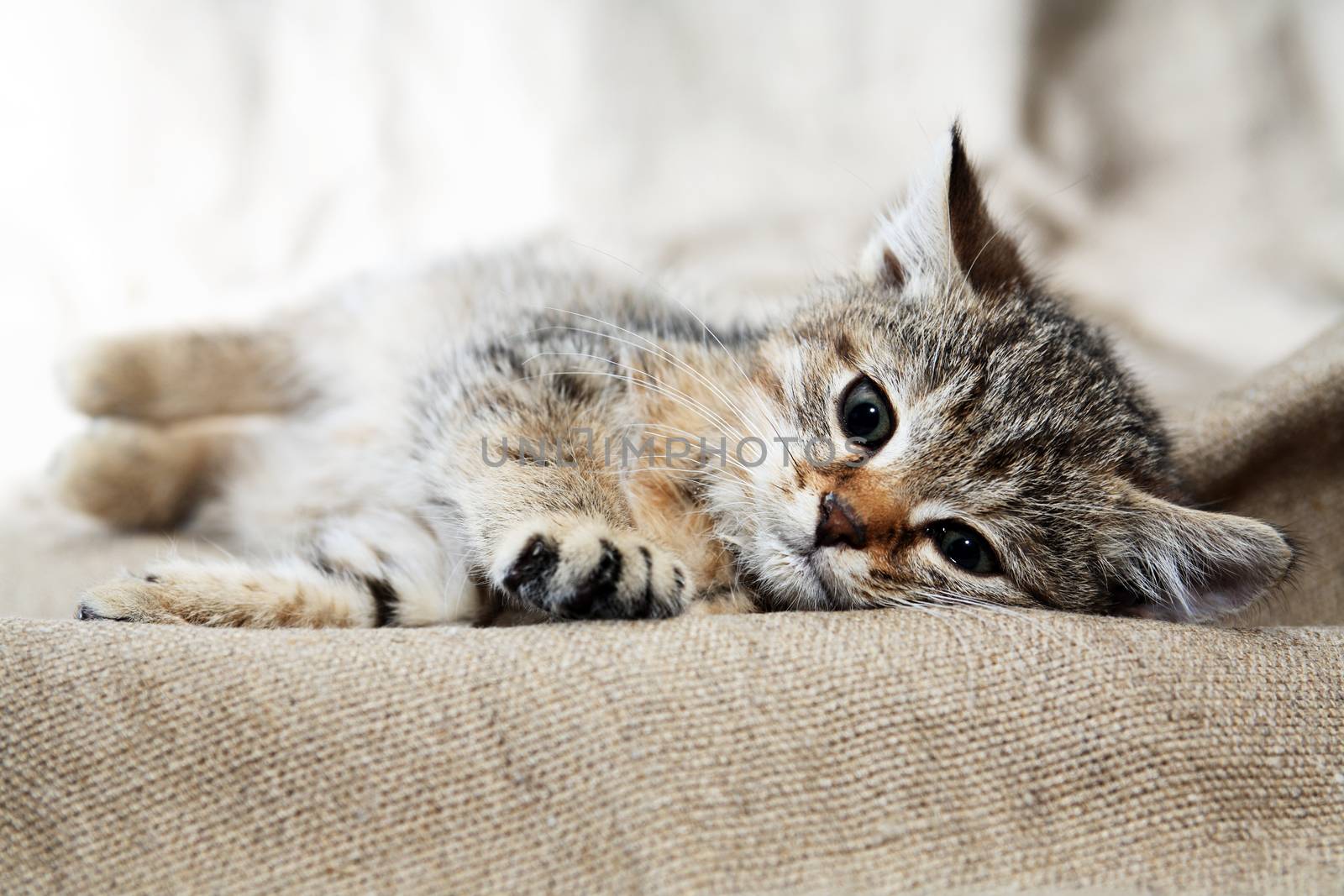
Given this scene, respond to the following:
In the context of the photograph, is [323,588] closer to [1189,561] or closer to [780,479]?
[780,479]

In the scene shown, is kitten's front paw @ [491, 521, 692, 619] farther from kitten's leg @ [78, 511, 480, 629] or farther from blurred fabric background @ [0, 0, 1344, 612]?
blurred fabric background @ [0, 0, 1344, 612]

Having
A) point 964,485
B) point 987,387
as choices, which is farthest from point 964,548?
point 987,387

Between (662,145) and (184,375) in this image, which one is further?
(662,145)

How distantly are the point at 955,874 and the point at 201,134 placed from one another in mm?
2520

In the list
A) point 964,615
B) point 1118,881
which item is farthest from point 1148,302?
point 1118,881

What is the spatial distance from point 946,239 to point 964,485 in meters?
0.40

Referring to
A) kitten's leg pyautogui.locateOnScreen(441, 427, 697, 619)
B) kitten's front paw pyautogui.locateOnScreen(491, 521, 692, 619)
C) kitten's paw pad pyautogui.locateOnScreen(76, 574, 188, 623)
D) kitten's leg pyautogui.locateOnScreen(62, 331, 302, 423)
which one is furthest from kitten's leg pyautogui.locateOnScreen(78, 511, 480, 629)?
kitten's leg pyautogui.locateOnScreen(62, 331, 302, 423)

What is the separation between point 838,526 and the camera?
1121 millimetres

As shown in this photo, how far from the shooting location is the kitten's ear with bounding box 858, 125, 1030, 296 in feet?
4.32

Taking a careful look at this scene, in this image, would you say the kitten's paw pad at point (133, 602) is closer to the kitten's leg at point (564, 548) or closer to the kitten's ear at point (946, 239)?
the kitten's leg at point (564, 548)

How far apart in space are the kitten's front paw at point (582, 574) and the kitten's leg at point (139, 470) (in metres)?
1.11

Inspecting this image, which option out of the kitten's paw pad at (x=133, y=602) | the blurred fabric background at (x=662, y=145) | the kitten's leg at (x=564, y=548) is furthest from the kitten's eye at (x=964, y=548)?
the blurred fabric background at (x=662, y=145)

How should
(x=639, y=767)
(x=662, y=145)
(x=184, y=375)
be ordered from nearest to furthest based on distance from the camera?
1. (x=639, y=767)
2. (x=184, y=375)
3. (x=662, y=145)

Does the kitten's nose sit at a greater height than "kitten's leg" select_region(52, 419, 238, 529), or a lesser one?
lesser
